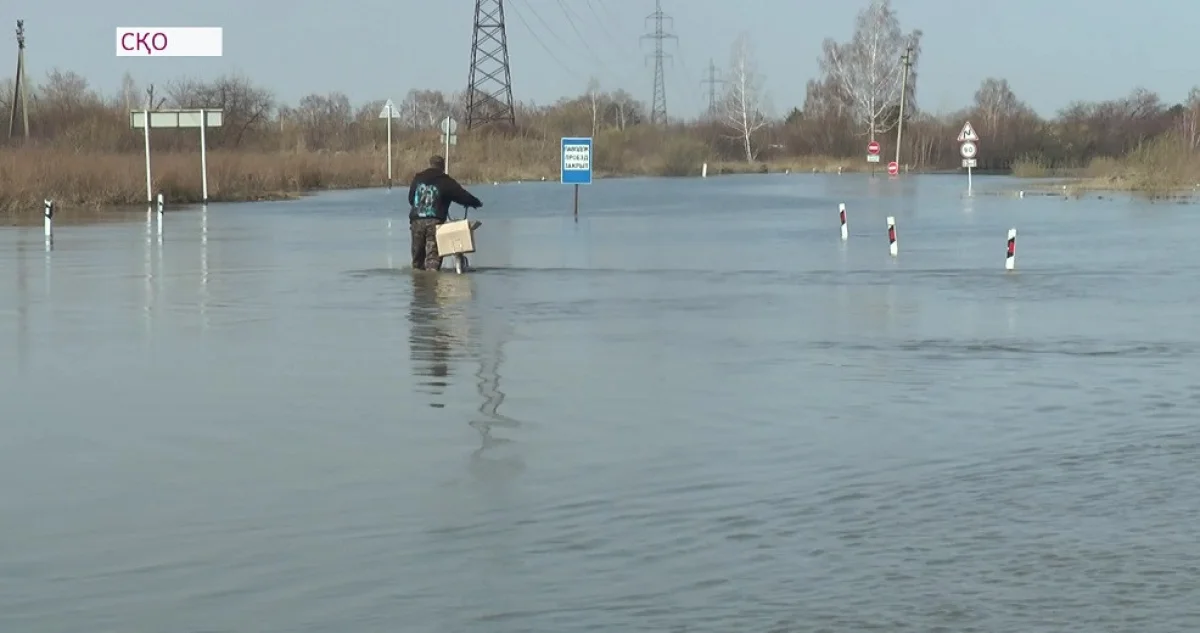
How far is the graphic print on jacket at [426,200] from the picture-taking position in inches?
1043

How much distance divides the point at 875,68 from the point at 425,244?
109 metres

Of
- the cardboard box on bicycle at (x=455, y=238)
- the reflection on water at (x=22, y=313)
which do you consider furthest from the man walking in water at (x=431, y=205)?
the reflection on water at (x=22, y=313)

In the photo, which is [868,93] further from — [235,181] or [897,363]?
[897,363]

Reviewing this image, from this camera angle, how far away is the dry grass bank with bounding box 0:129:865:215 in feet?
174

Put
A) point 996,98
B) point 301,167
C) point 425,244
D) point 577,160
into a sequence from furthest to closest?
point 996,98
point 301,167
point 577,160
point 425,244

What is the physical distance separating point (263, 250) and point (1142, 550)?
2621 centimetres

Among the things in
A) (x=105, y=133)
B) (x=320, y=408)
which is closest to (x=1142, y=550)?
(x=320, y=408)

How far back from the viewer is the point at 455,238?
1024 inches

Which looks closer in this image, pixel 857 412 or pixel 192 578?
pixel 192 578

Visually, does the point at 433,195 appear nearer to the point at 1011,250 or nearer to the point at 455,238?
the point at 455,238

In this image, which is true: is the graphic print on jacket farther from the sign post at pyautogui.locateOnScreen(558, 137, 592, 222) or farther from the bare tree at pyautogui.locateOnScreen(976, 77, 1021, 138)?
the bare tree at pyautogui.locateOnScreen(976, 77, 1021, 138)

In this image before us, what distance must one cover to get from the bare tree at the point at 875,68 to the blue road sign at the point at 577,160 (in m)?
86.0

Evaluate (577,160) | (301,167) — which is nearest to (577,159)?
(577,160)

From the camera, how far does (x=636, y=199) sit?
63.9 meters
